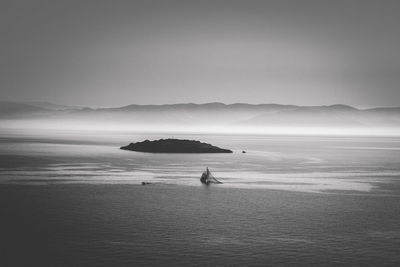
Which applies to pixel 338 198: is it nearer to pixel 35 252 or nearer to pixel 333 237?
pixel 333 237

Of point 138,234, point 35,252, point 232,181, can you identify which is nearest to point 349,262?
point 138,234

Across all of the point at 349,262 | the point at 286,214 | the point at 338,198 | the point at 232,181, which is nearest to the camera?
the point at 349,262

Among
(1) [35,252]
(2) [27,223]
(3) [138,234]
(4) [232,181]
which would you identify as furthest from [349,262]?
(4) [232,181]

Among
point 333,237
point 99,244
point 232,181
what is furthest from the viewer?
point 232,181

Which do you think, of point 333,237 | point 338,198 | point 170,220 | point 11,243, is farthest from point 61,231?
point 338,198

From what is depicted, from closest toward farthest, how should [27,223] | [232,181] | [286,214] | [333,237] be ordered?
[333,237]
[27,223]
[286,214]
[232,181]

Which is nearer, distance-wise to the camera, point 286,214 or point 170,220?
point 170,220

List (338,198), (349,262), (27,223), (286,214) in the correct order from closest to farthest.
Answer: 1. (349,262)
2. (27,223)
3. (286,214)
4. (338,198)

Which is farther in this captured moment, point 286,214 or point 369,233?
point 286,214

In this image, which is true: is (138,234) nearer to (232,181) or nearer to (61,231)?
(61,231)
